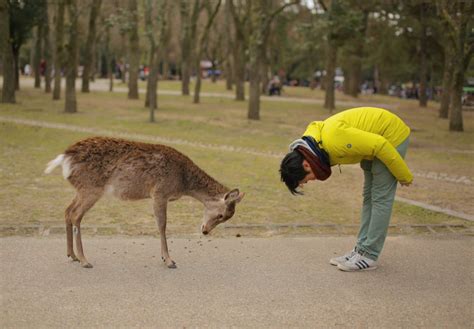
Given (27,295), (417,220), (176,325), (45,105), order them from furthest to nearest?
(45,105), (417,220), (27,295), (176,325)

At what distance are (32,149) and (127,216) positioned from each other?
24.1ft


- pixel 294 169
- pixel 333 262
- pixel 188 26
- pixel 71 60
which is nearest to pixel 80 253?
pixel 294 169

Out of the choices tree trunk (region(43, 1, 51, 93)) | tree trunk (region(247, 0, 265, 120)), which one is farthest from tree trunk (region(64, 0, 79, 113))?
tree trunk (region(43, 1, 51, 93))

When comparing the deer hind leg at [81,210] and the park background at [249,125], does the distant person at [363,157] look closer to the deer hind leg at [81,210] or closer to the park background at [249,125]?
the park background at [249,125]

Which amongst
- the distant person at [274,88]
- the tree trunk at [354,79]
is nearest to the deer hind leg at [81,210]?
the tree trunk at [354,79]

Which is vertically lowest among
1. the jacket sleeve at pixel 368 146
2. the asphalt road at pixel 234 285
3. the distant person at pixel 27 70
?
the asphalt road at pixel 234 285

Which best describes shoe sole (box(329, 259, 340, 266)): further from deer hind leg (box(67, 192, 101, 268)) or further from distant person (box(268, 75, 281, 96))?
distant person (box(268, 75, 281, 96))

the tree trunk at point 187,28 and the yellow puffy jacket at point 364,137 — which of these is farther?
the tree trunk at point 187,28

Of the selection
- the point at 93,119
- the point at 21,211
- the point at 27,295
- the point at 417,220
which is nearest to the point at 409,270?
the point at 417,220

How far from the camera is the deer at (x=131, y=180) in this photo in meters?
6.16

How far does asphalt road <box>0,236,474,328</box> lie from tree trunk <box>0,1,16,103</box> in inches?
820

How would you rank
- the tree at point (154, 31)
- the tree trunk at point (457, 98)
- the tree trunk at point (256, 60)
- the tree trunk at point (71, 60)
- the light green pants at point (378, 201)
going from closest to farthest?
the light green pants at point (378, 201) → the tree trunk at point (457, 98) → the tree at point (154, 31) → the tree trunk at point (71, 60) → the tree trunk at point (256, 60)

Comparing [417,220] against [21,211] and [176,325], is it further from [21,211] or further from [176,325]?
[21,211]

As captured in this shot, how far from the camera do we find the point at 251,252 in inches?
269
